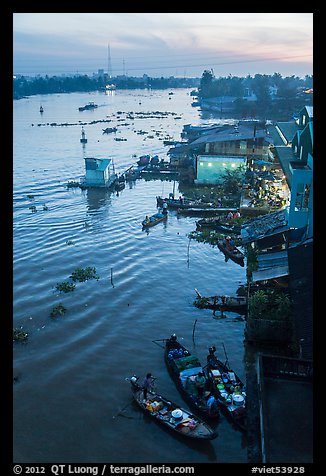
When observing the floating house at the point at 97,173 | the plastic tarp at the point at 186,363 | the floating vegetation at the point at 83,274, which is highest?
the floating house at the point at 97,173

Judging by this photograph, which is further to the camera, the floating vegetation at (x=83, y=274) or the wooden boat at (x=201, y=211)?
the wooden boat at (x=201, y=211)

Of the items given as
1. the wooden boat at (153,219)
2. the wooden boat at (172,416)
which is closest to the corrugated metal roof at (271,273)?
the wooden boat at (172,416)

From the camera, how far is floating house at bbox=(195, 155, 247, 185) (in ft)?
171

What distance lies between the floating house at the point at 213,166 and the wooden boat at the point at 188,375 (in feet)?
113

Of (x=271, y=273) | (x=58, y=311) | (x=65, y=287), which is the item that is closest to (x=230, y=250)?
(x=271, y=273)

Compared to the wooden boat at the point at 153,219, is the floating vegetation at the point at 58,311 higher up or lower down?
lower down

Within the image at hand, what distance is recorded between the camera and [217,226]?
3903 centimetres

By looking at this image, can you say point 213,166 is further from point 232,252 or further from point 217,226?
point 232,252

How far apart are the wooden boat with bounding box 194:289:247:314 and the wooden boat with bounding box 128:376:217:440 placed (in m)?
9.01

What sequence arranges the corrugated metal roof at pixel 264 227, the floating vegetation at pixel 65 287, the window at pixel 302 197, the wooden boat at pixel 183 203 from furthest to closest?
1. the wooden boat at pixel 183 203
2. the corrugated metal roof at pixel 264 227
3. the floating vegetation at pixel 65 287
4. the window at pixel 302 197

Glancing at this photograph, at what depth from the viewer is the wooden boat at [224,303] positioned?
2598cm

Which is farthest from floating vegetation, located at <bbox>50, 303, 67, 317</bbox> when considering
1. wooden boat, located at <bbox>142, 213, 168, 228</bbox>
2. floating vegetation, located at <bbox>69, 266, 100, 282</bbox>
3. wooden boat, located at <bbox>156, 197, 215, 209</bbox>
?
wooden boat, located at <bbox>156, 197, 215, 209</bbox>

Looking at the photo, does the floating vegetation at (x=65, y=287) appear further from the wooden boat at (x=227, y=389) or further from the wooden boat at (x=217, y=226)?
the wooden boat at (x=217, y=226)
